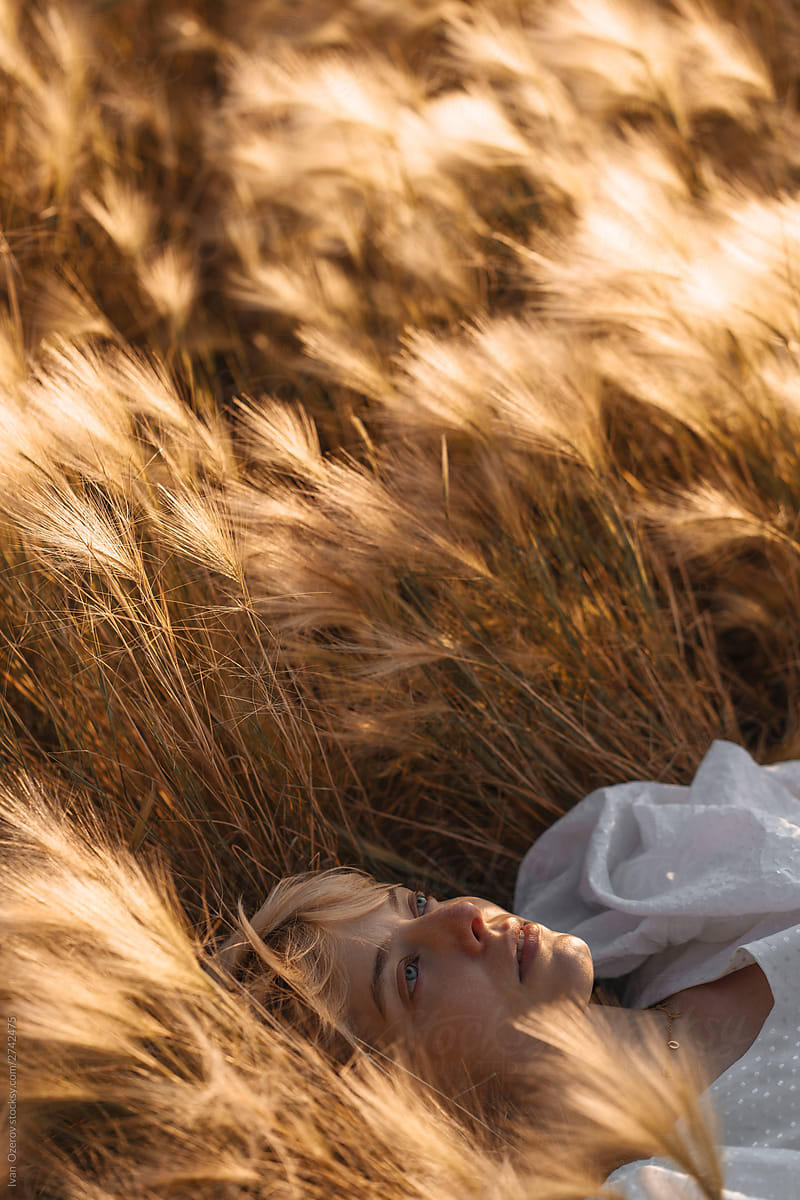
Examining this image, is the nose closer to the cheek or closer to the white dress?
the cheek

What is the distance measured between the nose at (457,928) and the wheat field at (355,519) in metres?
0.23

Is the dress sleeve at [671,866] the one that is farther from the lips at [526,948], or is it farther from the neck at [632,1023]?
the lips at [526,948]

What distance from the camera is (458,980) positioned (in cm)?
120

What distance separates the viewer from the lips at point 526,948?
122cm

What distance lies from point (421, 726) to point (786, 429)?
90cm

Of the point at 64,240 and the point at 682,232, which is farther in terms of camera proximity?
the point at 64,240

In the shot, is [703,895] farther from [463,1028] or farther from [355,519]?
[355,519]

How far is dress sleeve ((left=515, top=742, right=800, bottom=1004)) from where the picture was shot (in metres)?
1.43

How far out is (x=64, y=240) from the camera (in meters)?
2.28

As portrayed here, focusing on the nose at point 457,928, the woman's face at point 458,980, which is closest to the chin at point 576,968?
the woman's face at point 458,980

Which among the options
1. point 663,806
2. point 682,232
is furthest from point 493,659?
point 682,232

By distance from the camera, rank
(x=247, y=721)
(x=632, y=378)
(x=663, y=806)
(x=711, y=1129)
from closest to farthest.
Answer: (x=711, y=1129)
(x=247, y=721)
(x=663, y=806)
(x=632, y=378)

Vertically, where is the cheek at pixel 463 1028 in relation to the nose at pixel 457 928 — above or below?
below

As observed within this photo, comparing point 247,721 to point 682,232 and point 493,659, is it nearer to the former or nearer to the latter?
point 493,659
